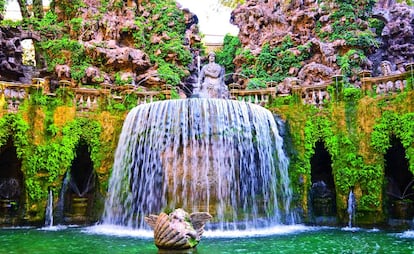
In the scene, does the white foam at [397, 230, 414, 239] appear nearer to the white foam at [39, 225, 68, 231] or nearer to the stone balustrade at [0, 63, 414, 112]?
the stone balustrade at [0, 63, 414, 112]

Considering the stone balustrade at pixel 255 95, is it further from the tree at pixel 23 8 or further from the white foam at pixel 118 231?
the tree at pixel 23 8

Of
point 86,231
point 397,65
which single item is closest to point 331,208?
point 86,231

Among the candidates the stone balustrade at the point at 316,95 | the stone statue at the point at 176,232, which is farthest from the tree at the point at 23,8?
the stone statue at the point at 176,232

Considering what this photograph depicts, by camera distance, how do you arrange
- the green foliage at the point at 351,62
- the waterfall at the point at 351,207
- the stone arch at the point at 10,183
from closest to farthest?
the waterfall at the point at 351,207, the stone arch at the point at 10,183, the green foliage at the point at 351,62

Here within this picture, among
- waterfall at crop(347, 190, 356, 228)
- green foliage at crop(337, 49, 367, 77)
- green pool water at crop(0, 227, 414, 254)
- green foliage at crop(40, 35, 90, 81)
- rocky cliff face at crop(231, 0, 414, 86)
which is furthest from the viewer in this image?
rocky cliff face at crop(231, 0, 414, 86)

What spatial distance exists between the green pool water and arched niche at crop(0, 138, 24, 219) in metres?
1.82

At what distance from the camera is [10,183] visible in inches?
517

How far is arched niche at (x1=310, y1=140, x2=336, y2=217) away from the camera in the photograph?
12375mm

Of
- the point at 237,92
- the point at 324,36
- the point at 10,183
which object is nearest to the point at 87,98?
the point at 10,183

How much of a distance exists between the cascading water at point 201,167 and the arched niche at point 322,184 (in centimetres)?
106

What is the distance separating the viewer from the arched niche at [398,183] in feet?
36.4

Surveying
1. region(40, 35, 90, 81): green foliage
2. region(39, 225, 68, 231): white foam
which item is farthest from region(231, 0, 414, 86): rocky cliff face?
region(39, 225, 68, 231): white foam

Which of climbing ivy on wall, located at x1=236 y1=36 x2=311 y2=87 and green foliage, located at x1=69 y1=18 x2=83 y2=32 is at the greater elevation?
green foliage, located at x1=69 y1=18 x2=83 y2=32

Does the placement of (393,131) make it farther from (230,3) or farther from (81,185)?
(230,3)
